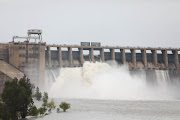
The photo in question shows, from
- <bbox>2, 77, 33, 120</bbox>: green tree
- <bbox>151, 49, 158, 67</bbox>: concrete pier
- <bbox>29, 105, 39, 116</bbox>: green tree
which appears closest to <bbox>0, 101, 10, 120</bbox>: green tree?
<bbox>2, 77, 33, 120</bbox>: green tree

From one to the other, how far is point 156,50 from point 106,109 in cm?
7537

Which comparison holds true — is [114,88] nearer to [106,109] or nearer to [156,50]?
[106,109]

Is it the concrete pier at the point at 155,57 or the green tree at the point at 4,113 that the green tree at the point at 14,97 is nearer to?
the green tree at the point at 4,113

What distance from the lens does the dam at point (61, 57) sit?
122 m

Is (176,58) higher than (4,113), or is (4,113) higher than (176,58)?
(176,58)

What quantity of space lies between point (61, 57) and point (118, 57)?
22207 mm

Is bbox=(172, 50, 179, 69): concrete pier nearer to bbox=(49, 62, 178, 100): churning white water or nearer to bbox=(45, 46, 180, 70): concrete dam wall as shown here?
bbox=(45, 46, 180, 70): concrete dam wall

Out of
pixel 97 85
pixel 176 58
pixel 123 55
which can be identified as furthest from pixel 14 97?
pixel 176 58

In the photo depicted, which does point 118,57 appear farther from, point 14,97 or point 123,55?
point 14,97

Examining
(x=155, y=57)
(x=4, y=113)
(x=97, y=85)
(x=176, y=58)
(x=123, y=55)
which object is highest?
(x=123, y=55)

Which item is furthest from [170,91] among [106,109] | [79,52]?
[106,109]

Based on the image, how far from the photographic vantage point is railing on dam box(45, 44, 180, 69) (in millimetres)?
132250

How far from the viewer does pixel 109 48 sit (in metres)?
138

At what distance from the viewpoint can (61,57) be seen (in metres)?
131
